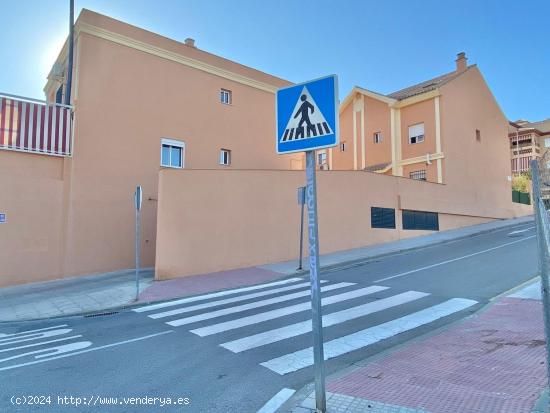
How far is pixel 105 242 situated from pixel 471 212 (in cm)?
2213

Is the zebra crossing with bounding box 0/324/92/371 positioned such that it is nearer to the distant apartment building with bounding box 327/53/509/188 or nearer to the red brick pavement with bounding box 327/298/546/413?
the red brick pavement with bounding box 327/298/546/413

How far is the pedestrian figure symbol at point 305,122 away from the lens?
375cm

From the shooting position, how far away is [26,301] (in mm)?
11273

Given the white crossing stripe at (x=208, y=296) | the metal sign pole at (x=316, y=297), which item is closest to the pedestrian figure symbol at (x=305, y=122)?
the metal sign pole at (x=316, y=297)

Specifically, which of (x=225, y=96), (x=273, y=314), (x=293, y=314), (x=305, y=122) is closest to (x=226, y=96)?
(x=225, y=96)

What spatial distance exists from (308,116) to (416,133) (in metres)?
24.4

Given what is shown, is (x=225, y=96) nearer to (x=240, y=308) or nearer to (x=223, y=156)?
(x=223, y=156)

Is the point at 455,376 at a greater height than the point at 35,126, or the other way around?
the point at 35,126

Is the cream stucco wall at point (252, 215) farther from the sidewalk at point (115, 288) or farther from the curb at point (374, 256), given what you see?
the curb at point (374, 256)

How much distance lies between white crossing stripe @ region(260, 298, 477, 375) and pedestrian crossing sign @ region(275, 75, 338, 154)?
2.99m

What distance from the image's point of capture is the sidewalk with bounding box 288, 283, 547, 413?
13.0 ft

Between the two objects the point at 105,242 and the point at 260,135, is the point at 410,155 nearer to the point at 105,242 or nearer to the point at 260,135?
the point at 260,135

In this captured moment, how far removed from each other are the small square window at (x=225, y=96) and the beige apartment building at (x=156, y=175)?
16 cm

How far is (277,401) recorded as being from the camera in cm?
431
